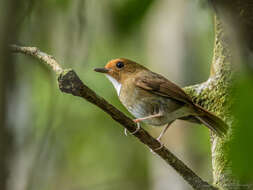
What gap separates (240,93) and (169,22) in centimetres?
422

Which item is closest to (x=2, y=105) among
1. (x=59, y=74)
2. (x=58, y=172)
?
(x=59, y=74)

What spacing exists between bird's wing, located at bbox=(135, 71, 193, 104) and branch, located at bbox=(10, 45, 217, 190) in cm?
93

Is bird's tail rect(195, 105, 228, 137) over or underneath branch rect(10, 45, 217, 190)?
underneath

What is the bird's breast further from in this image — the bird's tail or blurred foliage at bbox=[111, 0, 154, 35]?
blurred foliage at bbox=[111, 0, 154, 35]

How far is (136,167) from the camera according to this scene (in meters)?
6.09

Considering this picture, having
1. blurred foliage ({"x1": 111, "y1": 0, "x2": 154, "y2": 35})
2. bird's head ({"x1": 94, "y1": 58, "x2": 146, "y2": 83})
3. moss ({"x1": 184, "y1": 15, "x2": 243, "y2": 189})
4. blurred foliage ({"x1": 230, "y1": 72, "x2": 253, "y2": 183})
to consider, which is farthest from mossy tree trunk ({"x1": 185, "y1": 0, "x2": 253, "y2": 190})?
blurred foliage ({"x1": 230, "y1": 72, "x2": 253, "y2": 183})

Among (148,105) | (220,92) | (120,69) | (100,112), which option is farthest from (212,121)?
(100,112)

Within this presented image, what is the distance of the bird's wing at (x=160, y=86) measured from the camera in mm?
3350

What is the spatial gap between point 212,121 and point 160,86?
0.82 metres

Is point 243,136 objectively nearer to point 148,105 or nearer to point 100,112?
point 148,105

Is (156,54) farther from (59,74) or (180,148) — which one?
(59,74)

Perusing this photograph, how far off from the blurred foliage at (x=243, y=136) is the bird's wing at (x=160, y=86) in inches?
97.0

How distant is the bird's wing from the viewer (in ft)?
11.0

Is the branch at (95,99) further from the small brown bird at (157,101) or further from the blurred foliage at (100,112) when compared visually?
the blurred foliage at (100,112)
